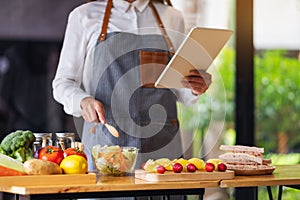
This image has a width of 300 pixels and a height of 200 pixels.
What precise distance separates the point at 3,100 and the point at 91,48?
2.09 metres

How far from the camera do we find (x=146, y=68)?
3.36 meters

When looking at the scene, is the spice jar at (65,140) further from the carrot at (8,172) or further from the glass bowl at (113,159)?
the carrot at (8,172)

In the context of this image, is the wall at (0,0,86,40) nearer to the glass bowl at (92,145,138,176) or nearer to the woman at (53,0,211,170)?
the woman at (53,0,211,170)

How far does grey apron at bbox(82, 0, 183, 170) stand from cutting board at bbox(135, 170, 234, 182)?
0.59 metres

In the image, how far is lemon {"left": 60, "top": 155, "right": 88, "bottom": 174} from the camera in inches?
102

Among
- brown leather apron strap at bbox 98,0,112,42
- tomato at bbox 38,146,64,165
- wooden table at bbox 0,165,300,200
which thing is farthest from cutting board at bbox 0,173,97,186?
brown leather apron strap at bbox 98,0,112,42

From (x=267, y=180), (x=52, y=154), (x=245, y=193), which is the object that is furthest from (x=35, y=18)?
(x=267, y=180)

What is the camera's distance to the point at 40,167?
8.30 feet

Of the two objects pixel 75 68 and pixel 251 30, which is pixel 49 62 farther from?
pixel 75 68

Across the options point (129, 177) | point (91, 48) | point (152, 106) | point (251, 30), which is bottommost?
point (129, 177)

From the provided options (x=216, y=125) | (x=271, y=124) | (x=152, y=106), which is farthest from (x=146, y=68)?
(x=271, y=124)

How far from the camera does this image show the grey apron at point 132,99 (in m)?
3.31

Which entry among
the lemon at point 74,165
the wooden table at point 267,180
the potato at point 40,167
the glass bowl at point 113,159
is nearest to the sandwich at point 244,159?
the wooden table at point 267,180

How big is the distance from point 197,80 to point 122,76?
41cm
